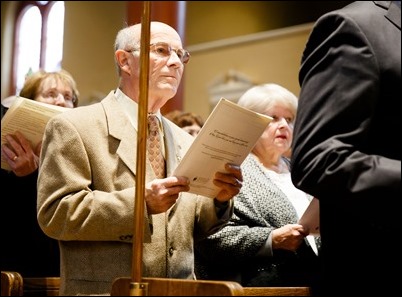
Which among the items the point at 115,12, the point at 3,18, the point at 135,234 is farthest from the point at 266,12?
the point at 135,234

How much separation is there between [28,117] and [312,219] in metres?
1.37

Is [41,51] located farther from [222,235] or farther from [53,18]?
[222,235]

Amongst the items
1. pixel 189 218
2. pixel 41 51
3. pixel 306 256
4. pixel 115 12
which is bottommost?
pixel 41 51

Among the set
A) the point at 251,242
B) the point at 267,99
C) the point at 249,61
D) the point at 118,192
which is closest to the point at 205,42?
the point at 249,61

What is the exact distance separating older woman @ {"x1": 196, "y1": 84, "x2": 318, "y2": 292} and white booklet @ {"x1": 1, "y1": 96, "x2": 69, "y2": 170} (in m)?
0.92

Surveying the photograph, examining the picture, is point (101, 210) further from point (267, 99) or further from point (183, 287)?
point (267, 99)

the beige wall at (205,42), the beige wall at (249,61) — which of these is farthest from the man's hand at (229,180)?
the beige wall at (205,42)

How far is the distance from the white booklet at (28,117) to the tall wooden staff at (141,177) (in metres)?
1.28

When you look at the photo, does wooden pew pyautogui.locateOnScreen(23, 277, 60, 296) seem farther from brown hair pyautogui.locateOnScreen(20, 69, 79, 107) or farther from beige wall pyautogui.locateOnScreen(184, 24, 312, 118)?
beige wall pyautogui.locateOnScreen(184, 24, 312, 118)

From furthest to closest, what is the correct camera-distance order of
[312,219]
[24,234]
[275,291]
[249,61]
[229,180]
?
[249,61] → [24,234] → [312,219] → [229,180] → [275,291]

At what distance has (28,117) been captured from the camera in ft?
11.6

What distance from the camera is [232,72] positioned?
43.0 feet

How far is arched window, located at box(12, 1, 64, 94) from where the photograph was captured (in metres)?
14.3

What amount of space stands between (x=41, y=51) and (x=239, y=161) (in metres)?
12.2
